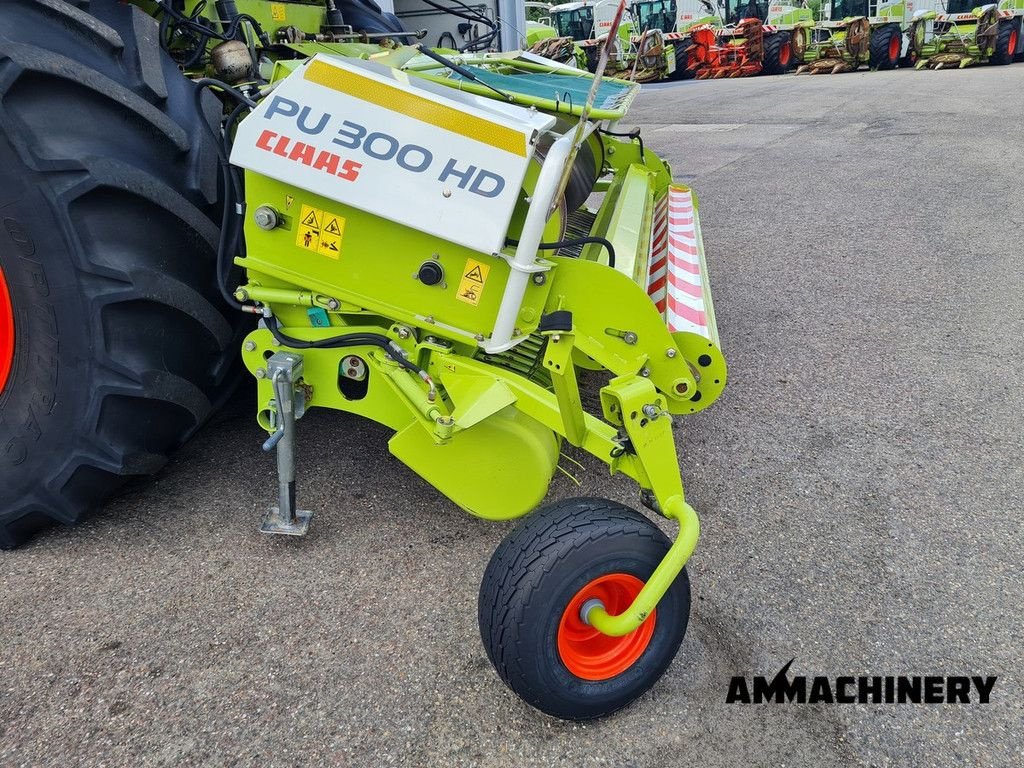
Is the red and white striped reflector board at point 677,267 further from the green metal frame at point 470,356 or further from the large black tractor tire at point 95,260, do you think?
the large black tractor tire at point 95,260

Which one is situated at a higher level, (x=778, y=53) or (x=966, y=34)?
(x=966, y=34)

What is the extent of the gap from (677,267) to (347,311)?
55.1 inches

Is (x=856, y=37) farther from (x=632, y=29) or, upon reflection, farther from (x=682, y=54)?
(x=632, y=29)

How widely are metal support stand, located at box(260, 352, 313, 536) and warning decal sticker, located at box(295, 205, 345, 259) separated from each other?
29 centimetres

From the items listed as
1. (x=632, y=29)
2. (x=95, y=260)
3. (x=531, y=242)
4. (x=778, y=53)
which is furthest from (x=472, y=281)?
(x=778, y=53)

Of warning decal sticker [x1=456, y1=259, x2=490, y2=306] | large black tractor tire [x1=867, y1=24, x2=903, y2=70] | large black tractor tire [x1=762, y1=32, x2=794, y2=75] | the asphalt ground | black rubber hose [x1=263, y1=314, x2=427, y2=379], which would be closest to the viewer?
the asphalt ground

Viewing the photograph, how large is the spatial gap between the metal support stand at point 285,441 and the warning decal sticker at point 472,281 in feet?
1.58

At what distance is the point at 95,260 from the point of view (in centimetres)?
185

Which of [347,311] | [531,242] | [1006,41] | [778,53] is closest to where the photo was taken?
[531,242]

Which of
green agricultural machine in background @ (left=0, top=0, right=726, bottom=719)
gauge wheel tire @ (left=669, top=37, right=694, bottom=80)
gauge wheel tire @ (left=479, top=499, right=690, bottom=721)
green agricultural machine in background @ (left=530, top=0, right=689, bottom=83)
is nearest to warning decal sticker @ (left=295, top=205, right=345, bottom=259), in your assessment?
green agricultural machine in background @ (left=0, top=0, right=726, bottom=719)

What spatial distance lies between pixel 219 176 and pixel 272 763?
4.87ft

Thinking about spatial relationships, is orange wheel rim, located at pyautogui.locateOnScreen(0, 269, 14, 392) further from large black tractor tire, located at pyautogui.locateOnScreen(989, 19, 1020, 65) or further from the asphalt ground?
large black tractor tire, located at pyautogui.locateOnScreen(989, 19, 1020, 65)

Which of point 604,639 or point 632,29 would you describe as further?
point 632,29

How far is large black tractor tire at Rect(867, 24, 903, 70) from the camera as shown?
1731 centimetres
